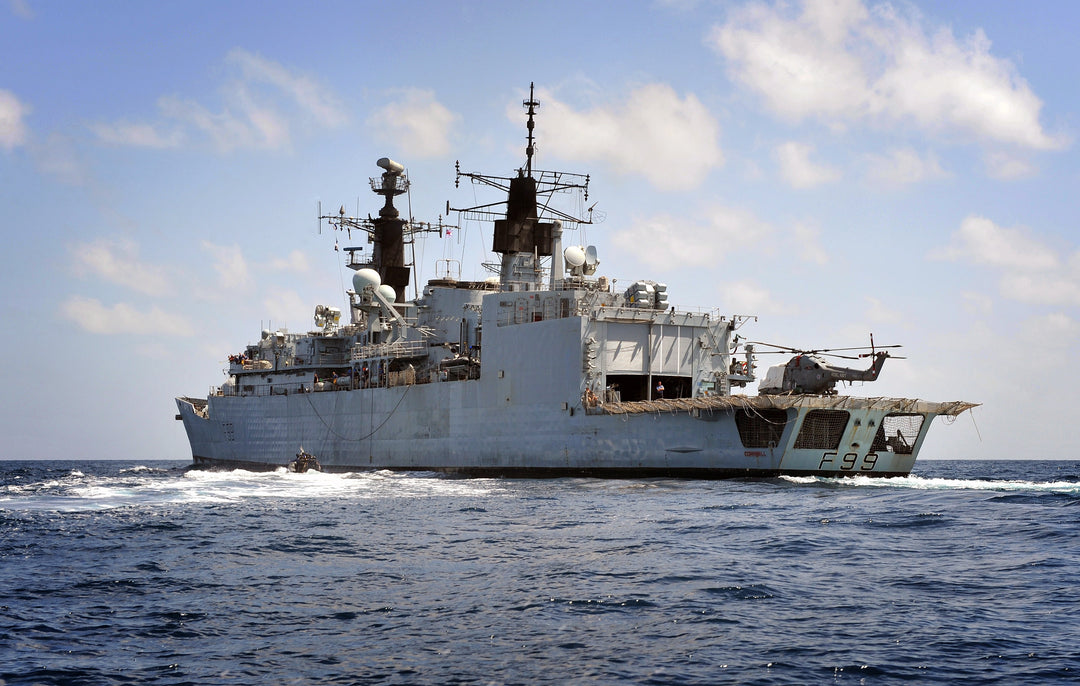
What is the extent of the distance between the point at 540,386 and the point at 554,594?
21943 millimetres

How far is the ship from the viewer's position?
29922 millimetres

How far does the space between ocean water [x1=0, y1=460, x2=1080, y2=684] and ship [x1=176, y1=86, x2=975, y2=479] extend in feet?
24.5

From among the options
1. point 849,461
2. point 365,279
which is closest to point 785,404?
point 849,461

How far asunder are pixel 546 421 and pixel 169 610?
22.9m

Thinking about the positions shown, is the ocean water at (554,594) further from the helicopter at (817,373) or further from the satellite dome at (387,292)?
the satellite dome at (387,292)

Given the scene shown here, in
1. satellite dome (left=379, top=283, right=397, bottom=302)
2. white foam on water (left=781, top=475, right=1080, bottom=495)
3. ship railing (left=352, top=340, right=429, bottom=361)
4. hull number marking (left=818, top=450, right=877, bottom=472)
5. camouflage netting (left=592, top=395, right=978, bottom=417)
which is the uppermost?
satellite dome (left=379, top=283, right=397, bottom=302)

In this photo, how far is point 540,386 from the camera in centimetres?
3412

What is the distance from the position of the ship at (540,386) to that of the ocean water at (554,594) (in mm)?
7477

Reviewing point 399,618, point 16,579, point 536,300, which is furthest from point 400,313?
point 399,618

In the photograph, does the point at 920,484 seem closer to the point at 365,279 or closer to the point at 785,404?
the point at 785,404

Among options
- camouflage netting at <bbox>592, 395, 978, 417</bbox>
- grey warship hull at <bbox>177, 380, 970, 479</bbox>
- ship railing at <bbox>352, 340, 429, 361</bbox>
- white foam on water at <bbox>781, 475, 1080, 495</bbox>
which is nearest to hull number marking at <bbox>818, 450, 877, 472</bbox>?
grey warship hull at <bbox>177, 380, 970, 479</bbox>

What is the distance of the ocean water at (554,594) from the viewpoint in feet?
29.9

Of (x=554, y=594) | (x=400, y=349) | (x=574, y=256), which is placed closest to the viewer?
(x=554, y=594)

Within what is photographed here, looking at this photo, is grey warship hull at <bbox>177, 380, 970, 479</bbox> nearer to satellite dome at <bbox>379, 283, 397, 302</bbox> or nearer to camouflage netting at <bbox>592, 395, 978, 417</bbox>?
camouflage netting at <bbox>592, 395, 978, 417</bbox>
